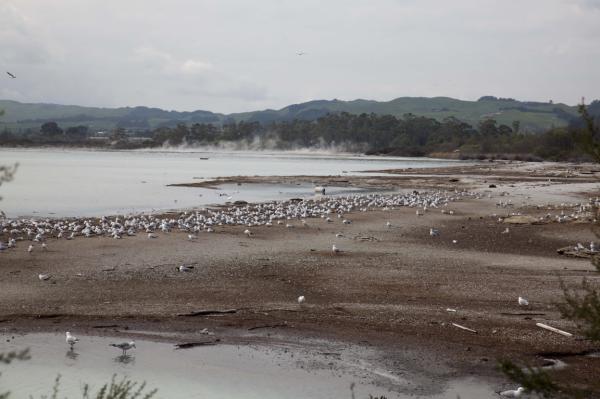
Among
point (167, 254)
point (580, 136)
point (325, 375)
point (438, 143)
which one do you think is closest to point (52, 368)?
point (325, 375)

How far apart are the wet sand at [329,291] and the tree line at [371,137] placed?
8667cm

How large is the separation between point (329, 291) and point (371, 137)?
515ft

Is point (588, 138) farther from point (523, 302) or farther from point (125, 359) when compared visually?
point (523, 302)

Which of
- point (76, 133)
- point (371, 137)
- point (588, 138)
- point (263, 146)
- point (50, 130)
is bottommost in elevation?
point (263, 146)

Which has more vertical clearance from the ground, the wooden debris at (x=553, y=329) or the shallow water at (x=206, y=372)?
the wooden debris at (x=553, y=329)

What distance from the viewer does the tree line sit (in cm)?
11488

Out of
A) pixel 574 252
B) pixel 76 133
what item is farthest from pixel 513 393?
pixel 76 133

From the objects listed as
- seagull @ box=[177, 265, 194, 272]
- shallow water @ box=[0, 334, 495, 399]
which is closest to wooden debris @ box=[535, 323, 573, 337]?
shallow water @ box=[0, 334, 495, 399]

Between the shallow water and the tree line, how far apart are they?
9546cm

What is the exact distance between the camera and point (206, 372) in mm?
8648

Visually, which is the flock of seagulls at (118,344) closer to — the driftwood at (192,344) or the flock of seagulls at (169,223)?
the driftwood at (192,344)

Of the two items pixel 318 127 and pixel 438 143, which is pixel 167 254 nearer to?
pixel 438 143

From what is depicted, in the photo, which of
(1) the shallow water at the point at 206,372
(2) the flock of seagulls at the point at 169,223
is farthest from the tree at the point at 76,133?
(1) the shallow water at the point at 206,372

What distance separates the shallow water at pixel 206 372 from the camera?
8039 millimetres
